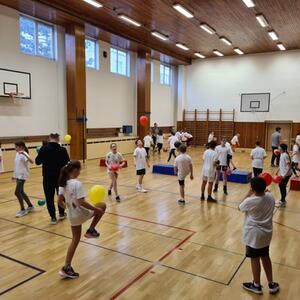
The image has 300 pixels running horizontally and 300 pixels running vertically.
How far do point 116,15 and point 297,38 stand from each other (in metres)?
9.85

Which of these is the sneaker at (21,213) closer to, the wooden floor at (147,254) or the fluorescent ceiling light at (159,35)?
the wooden floor at (147,254)

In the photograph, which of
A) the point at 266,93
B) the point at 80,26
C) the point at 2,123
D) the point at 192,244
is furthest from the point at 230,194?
the point at 266,93

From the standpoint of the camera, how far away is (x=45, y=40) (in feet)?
41.4

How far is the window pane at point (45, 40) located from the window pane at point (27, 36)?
29 cm

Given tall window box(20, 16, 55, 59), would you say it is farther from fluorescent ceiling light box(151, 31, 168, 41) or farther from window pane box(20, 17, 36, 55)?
fluorescent ceiling light box(151, 31, 168, 41)

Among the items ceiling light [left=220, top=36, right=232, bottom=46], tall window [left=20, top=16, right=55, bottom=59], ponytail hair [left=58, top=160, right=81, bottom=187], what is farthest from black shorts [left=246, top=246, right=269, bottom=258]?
ceiling light [left=220, top=36, right=232, bottom=46]

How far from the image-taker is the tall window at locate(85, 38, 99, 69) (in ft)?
48.4

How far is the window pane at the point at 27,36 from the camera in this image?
38.3ft

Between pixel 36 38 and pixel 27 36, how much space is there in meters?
0.42

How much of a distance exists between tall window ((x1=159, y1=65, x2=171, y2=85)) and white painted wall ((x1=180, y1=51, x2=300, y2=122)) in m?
1.07

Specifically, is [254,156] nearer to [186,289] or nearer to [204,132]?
[186,289]

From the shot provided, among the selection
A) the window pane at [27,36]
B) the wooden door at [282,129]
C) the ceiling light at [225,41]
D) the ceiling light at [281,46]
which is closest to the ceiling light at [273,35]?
the ceiling light at [281,46]

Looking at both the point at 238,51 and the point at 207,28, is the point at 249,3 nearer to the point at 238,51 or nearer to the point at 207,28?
the point at 207,28

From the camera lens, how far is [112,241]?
4727 mm
